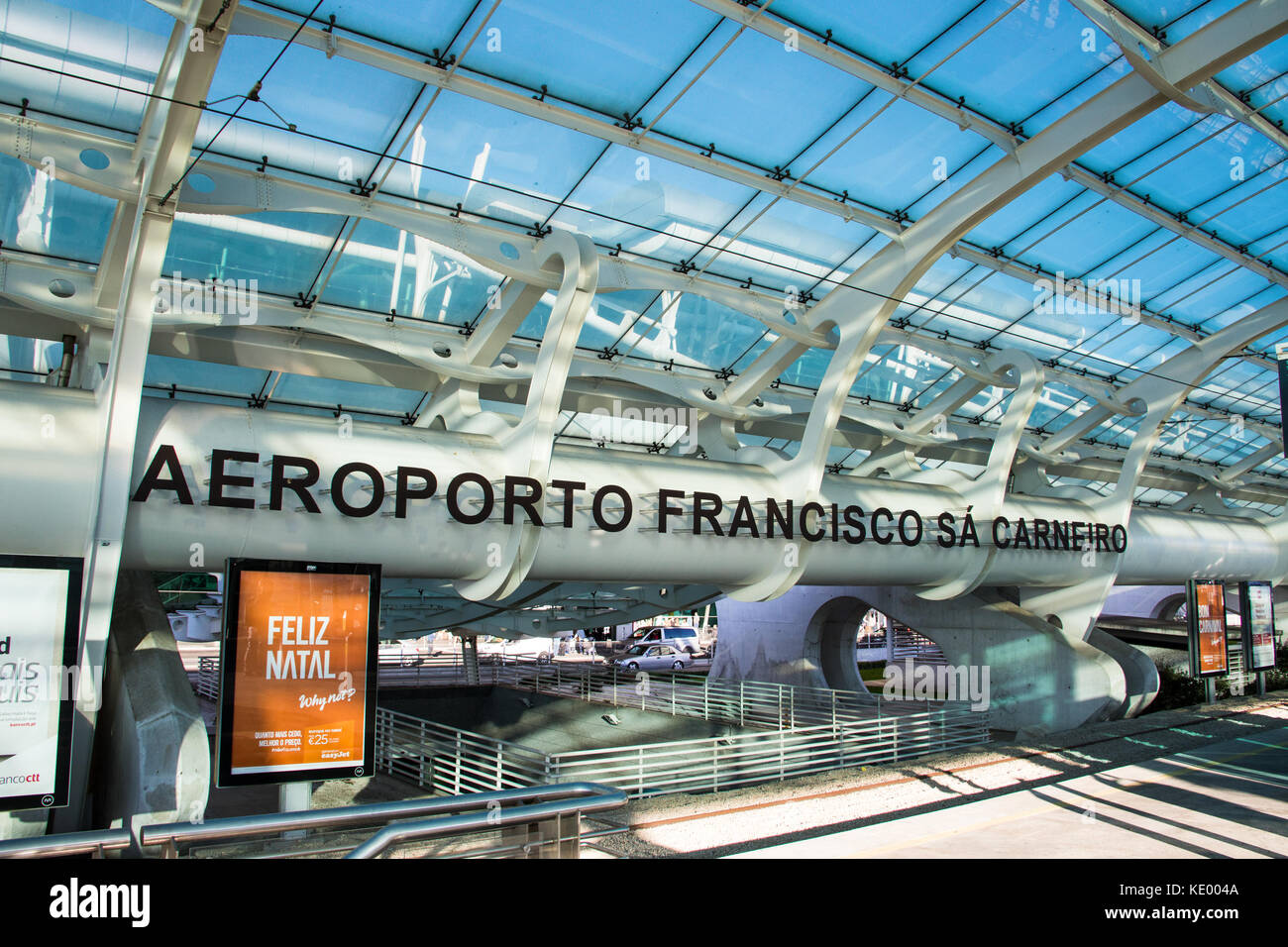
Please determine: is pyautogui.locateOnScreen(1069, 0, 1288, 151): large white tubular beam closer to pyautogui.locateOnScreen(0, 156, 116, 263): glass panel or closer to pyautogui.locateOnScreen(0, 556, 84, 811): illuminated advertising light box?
pyautogui.locateOnScreen(0, 156, 116, 263): glass panel

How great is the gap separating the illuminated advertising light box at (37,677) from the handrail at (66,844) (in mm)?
3726

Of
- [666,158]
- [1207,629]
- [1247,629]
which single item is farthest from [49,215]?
[1247,629]

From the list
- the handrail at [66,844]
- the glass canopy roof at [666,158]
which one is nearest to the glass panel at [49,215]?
the glass canopy roof at [666,158]

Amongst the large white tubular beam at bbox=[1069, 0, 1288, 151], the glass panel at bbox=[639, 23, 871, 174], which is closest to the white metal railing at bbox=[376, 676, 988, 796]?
the glass panel at bbox=[639, 23, 871, 174]

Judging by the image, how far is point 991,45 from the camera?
1232 centimetres

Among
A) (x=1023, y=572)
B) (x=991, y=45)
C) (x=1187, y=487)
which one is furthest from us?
(x=1187, y=487)

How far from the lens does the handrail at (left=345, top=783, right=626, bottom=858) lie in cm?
449

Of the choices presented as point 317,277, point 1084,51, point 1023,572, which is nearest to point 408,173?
point 317,277

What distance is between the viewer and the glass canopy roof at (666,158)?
1060 centimetres

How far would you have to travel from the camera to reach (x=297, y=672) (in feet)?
30.3

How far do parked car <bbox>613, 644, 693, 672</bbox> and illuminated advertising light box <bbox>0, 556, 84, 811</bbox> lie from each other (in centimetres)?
3557

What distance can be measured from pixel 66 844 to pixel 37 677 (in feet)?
13.9

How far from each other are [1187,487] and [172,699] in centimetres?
3301

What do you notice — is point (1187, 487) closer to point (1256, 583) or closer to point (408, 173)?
point (1256, 583)
